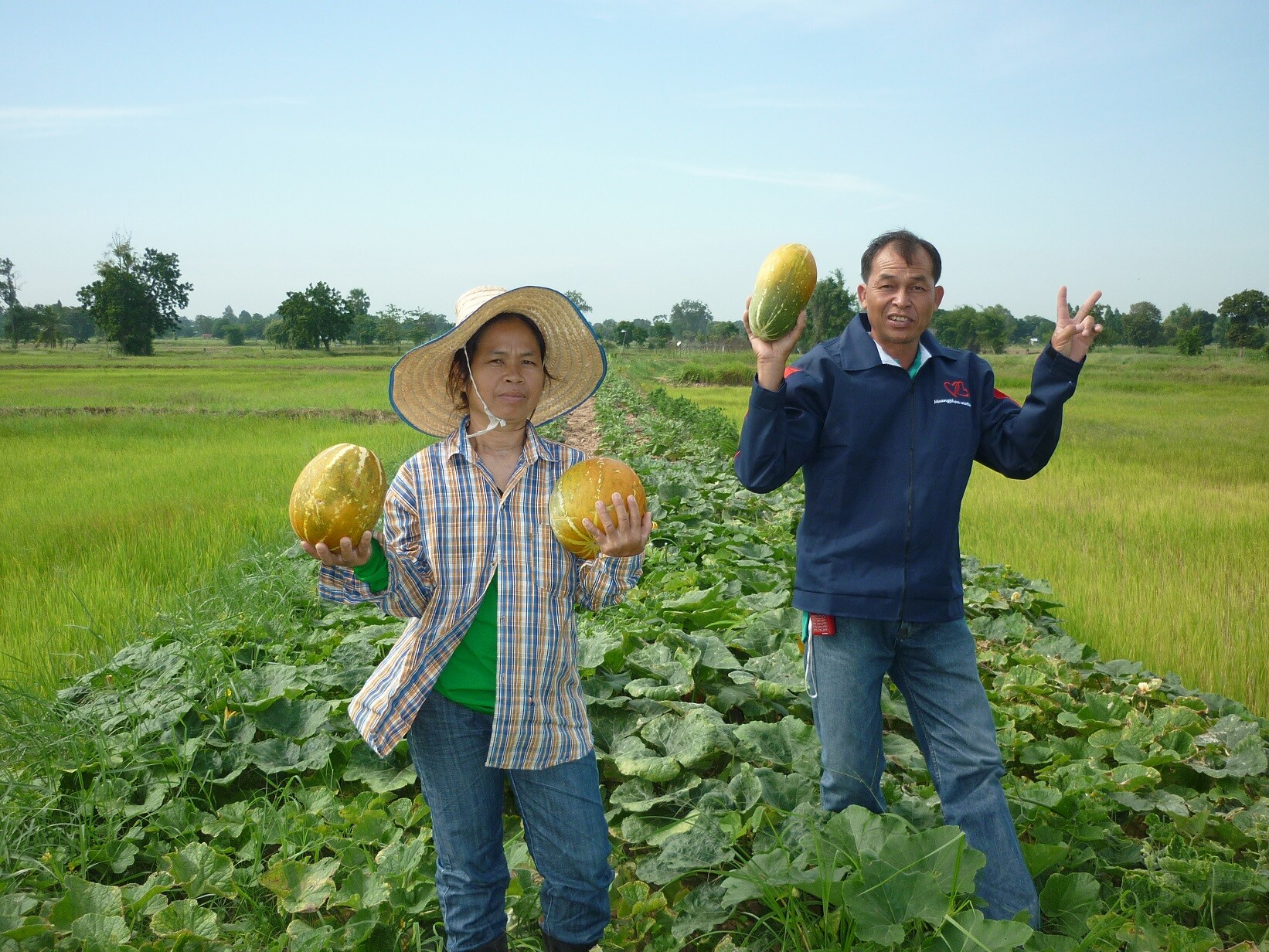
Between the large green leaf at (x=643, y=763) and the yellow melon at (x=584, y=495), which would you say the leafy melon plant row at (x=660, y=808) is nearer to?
the large green leaf at (x=643, y=763)

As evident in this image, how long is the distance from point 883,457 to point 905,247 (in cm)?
63

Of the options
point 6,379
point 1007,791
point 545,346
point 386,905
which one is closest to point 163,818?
point 386,905

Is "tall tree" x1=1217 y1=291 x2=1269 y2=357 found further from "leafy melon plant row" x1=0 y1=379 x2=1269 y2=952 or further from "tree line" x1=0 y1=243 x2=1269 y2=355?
"leafy melon plant row" x1=0 y1=379 x2=1269 y2=952

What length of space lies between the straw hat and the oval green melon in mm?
471

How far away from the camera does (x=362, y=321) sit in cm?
7488

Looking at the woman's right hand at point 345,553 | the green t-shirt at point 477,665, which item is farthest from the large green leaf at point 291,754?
the woman's right hand at point 345,553

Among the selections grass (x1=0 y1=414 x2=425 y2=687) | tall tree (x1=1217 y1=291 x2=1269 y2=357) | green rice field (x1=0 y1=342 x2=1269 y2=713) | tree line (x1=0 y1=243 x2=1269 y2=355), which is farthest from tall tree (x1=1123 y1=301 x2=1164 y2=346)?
grass (x1=0 y1=414 x2=425 y2=687)

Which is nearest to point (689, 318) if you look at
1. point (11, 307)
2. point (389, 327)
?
point (389, 327)

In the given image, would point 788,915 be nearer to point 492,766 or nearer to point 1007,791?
point 492,766

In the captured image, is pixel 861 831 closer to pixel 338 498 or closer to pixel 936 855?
pixel 936 855

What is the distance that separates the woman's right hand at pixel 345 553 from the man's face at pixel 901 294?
159 cm

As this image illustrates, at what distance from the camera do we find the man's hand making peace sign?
2.47m

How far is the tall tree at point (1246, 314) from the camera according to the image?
3416 cm

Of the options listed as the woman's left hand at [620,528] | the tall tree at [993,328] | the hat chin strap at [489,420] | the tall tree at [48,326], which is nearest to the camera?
the woman's left hand at [620,528]
